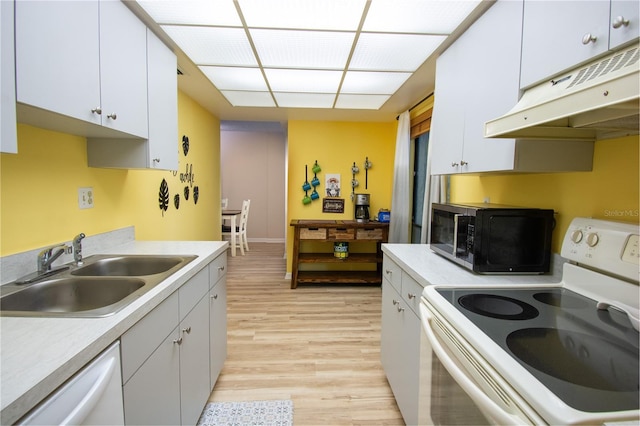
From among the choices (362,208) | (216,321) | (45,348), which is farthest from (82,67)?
(362,208)

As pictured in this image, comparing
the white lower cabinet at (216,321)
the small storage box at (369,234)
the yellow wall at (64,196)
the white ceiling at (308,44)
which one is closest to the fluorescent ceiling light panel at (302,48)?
the white ceiling at (308,44)

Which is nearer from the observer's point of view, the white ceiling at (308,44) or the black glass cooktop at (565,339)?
the black glass cooktop at (565,339)

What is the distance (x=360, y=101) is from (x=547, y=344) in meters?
2.91

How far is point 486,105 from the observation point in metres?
1.48

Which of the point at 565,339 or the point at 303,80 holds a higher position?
the point at 303,80

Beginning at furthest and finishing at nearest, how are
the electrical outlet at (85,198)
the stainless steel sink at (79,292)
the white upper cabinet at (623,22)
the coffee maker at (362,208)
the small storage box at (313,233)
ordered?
the coffee maker at (362,208) < the small storage box at (313,233) < the electrical outlet at (85,198) < the stainless steel sink at (79,292) < the white upper cabinet at (623,22)

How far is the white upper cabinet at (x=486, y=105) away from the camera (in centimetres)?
127

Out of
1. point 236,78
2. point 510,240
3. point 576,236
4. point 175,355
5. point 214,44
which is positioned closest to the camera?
point 576,236

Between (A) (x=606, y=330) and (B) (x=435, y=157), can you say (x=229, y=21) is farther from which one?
(A) (x=606, y=330)

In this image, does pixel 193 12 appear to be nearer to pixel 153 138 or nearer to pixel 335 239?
pixel 153 138

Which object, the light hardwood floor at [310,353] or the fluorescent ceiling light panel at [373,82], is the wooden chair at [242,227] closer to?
the light hardwood floor at [310,353]

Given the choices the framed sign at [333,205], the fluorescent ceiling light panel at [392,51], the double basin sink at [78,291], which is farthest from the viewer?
the framed sign at [333,205]

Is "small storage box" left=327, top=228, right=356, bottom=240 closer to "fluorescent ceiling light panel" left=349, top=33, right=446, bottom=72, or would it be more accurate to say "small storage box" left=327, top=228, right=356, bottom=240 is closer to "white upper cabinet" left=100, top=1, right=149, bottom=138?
"fluorescent ceiling light panel" left=349, top=33, right=446, bottom=72

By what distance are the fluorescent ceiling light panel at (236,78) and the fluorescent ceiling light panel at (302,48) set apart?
262mm
